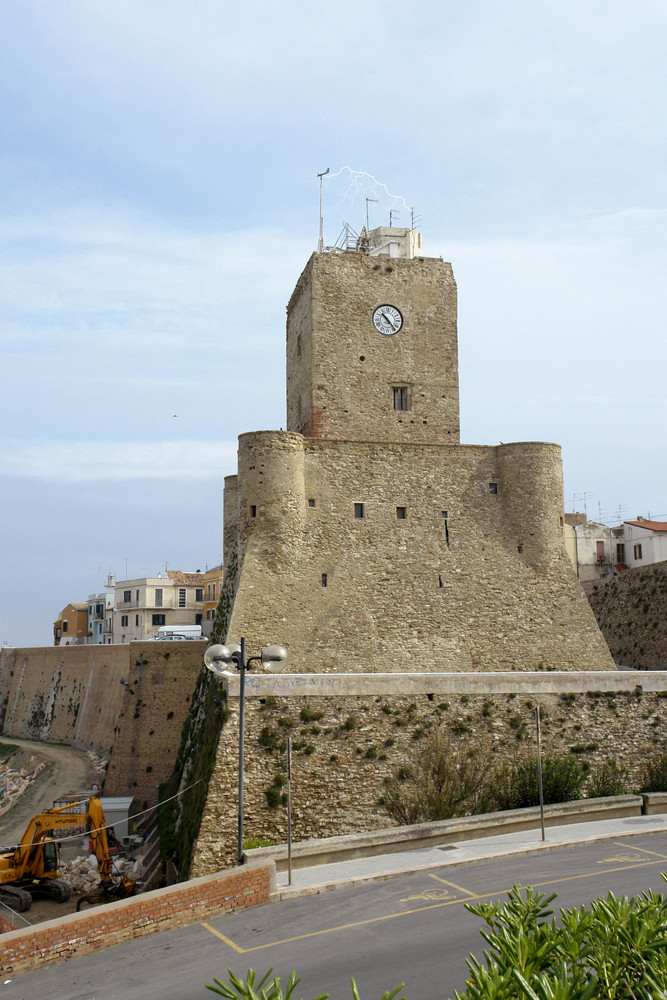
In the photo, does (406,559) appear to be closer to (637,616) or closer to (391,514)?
(391,514)

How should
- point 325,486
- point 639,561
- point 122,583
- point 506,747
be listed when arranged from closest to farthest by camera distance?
point 506,747 < point 325,486 < point 639,561 < point 122,583

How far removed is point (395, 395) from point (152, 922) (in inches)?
819

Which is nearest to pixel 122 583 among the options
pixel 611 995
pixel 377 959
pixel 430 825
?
pixel 430 825

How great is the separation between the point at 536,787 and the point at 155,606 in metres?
51.3

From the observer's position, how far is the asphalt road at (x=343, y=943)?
359 inches

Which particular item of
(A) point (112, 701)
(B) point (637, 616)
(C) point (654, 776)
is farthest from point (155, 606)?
(C) point (654, 776)

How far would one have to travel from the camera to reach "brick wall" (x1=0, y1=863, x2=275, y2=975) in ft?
32.1

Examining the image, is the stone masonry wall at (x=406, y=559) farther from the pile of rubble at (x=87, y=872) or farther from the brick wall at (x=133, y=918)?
the brick wall at (x=133, y=918)

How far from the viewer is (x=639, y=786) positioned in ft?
70.9

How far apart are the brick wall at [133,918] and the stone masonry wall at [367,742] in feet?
22.3

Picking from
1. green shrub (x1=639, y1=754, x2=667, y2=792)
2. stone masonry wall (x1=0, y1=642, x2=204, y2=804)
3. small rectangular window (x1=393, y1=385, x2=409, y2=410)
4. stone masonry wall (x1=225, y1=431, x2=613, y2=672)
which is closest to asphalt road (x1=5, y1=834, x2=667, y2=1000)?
green shrub (x1=639, y1=754, x2=667, y2=792)

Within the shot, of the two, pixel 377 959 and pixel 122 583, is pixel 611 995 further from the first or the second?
pixel 122 583

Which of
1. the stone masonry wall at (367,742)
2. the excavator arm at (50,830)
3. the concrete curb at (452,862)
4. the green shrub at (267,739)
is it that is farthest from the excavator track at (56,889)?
the concrete curb at (452,862)

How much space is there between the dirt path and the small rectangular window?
22340 mm
